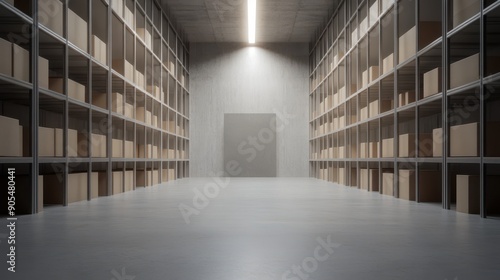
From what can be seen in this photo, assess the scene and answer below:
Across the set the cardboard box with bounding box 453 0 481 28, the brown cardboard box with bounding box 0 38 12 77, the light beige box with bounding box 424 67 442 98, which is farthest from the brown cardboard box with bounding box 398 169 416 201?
the brown cardboard box with bounding box 0 38 12 77

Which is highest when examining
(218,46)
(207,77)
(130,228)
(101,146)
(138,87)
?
(218,46)

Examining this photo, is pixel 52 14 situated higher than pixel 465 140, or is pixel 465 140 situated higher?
pixel 52 14

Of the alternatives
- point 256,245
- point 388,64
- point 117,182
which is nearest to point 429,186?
point 388,64

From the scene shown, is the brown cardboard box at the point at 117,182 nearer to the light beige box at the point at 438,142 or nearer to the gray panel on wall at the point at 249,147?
the light beige box at the point at 438,142

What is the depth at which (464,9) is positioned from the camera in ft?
20.1

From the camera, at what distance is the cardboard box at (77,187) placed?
7316 millimetres

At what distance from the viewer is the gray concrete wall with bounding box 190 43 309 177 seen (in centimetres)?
1964

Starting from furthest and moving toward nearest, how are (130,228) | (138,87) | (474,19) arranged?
(138,87) → (474,19) → (130,228)

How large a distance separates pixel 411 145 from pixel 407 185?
0.65m

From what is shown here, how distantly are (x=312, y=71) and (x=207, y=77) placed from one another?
4.22 metres

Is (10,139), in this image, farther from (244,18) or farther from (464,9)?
(244,18)

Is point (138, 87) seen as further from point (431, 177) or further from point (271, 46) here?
point (271, 46)

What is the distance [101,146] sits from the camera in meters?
8.62

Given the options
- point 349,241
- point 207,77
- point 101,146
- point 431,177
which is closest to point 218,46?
point 207,77
